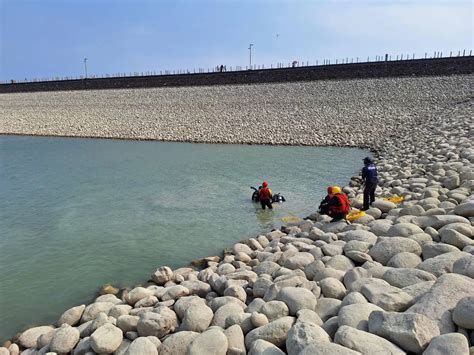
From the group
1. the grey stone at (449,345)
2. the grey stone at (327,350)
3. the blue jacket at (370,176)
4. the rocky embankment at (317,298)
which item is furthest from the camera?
the blue jacket at (370,176)

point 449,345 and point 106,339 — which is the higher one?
point 449,345

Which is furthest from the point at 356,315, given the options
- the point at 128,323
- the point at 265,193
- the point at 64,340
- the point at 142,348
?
the point at 265,193

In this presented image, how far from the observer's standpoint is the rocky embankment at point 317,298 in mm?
2936

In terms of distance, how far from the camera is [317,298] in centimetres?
396

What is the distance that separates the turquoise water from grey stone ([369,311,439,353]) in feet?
14.8

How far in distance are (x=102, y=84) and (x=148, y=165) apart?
30445 mm

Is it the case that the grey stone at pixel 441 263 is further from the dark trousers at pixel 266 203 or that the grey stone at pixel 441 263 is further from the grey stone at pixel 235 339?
the dark trousers at pixel 266 203

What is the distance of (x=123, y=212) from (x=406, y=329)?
8.72 metres

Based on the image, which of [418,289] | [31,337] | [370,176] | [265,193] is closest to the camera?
[418,289]

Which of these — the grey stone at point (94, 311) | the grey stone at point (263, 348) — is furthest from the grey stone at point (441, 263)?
the grey stone at point (94, 311)

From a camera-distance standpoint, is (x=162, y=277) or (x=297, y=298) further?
(x=162, y=277)

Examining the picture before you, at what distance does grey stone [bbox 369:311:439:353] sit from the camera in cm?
276

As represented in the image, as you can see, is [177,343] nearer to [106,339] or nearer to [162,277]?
[106,339]

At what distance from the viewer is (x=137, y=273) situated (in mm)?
6746
